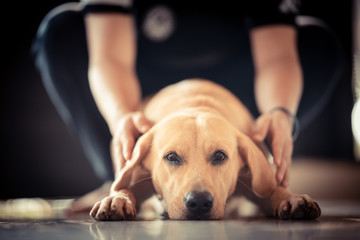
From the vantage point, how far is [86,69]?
218 centimetres

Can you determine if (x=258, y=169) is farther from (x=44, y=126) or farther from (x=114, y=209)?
(x=44, y=126)

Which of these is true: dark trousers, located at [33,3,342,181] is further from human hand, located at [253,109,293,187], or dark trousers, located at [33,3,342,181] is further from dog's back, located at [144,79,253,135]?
human hand, located at [253,109,293,187]

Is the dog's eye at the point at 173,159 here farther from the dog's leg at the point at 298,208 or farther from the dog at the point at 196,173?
the dog's leg at the point at 298,208

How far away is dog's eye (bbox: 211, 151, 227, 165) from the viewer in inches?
49.1

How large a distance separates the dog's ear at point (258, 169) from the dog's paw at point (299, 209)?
0.13m

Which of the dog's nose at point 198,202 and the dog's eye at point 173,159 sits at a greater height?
the dog's eye at point 173,159

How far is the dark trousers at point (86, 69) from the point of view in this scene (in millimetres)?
2135

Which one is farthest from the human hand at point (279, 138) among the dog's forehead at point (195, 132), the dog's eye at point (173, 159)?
the dog's eye at point (173, 159)

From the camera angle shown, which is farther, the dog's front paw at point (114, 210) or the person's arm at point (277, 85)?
the person's arm at point (277, 85)

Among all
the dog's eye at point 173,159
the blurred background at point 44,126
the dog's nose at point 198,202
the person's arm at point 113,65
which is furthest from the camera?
the blurred background at point 44,126

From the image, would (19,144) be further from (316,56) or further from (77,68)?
(316,56)

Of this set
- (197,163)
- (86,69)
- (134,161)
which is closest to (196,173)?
(197,163)

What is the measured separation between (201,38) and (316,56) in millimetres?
596

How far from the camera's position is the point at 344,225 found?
3.51 feet
